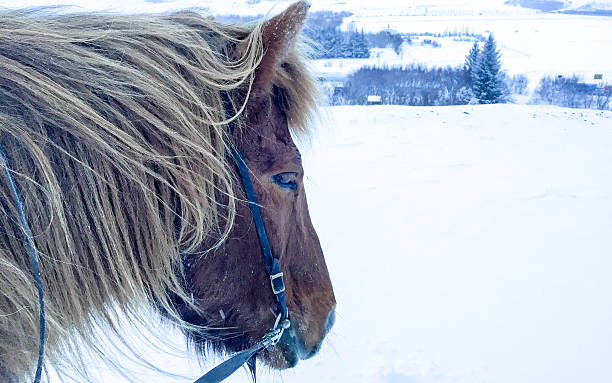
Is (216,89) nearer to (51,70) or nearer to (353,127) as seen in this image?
(51,70)

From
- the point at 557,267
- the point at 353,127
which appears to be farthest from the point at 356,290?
the point at 353,127

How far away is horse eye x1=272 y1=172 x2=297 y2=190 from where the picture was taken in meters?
1.19

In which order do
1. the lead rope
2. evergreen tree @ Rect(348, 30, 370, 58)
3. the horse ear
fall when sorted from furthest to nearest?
evergreen tree @ Rect(348, 30, 370, 58)
the horse ear
the lead rope

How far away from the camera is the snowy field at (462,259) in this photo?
3.28 meters

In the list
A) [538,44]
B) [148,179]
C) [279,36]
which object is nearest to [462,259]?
[279,36]

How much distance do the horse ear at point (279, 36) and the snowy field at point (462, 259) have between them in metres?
0.45

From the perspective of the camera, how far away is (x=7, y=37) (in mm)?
916

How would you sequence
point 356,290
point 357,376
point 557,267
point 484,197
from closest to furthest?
point 357,376 < point 356,290 < point 557,267 < point 484,197

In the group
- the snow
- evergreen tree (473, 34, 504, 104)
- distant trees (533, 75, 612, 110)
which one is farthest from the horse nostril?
the snow

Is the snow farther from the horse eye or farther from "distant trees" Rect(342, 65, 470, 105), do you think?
the horse eye

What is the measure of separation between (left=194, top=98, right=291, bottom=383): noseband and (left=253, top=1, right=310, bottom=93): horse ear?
0.12 meters

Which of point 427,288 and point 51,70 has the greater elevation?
point 51,70

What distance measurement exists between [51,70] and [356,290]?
12.1 ft

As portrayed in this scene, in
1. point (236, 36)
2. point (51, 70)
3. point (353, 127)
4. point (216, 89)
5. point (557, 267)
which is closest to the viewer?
A: point (51, 70)
